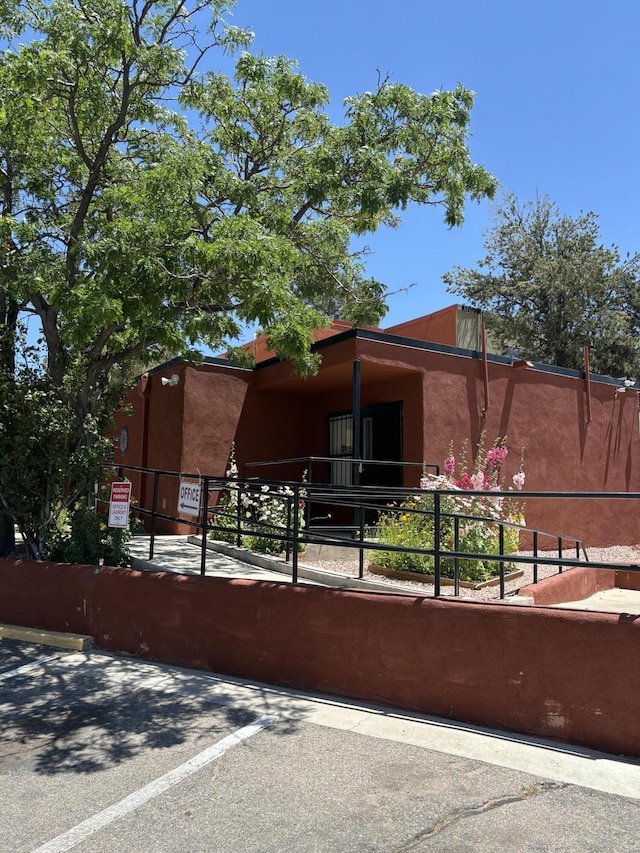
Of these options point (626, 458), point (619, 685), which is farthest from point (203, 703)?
point (626, 458)

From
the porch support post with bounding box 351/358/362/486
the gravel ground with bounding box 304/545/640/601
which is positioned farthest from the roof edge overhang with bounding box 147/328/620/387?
the gravel ground with bounding box 304/545/640/601

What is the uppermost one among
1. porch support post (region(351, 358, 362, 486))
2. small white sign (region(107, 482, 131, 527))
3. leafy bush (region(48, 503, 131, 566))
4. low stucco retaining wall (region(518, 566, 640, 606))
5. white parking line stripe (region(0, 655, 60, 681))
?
porch support post (region(351, 358, 362, 486))

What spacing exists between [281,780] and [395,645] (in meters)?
1.57

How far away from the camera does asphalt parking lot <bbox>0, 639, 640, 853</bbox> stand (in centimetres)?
333

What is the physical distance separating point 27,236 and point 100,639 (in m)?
5.32

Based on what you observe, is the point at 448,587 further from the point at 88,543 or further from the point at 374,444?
the point at 374,444

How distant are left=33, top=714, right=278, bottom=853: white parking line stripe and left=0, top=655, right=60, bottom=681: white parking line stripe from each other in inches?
107

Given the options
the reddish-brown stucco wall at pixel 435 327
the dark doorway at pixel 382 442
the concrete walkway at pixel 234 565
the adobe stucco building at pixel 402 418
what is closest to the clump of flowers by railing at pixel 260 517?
the concrete walkway at pixel 234 565

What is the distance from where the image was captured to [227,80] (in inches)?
370

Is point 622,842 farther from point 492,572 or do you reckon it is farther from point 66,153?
point 66,153

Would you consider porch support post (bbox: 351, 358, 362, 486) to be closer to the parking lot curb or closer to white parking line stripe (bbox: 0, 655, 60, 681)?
the parking lot curb

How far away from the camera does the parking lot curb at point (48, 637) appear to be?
280 inches

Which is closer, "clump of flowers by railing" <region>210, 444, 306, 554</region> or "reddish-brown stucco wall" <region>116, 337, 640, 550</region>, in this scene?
"clump of flowers by railing" <region>210, 444, 306, 554</region>

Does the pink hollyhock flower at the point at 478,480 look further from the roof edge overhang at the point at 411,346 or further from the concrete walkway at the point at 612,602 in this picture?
the roof edge overhang at the point at 411,346
